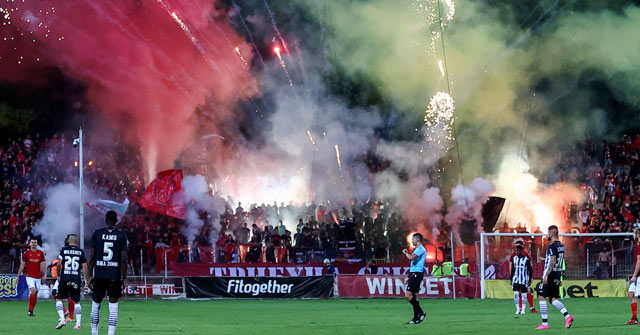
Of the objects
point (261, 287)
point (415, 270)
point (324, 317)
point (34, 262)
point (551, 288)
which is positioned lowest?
point (324, 317)

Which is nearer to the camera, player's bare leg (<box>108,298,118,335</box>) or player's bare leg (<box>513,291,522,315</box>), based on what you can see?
player's bare leg (<box>108,298,118,335</box>)

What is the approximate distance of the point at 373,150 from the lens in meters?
52.1

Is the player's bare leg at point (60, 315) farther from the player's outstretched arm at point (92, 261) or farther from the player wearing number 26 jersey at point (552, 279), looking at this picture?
the player wearing number 26 jersey at point (552, 279)

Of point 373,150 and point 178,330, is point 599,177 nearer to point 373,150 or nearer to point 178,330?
point 373,150

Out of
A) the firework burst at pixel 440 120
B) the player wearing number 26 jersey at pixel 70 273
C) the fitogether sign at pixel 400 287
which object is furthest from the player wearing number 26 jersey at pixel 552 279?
the firework burst at pixel 440 120

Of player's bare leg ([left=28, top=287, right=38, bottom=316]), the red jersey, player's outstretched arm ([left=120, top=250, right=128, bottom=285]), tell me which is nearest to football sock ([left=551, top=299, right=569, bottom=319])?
player's outstretched arm ([left=120, top=250, right=128, bottom=285])

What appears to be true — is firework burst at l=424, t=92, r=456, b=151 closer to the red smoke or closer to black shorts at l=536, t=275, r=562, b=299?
the red smoke

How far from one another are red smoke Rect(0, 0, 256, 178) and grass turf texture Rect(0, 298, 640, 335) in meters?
22.1

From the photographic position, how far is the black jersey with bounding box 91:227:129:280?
53.3ft

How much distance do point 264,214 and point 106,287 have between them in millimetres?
28240

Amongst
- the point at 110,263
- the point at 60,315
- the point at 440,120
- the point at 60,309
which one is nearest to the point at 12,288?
the point at 60,309

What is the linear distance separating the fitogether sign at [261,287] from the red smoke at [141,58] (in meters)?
18.8

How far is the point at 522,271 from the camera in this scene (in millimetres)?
25734

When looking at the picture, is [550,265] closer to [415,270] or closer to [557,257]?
[557,257]
